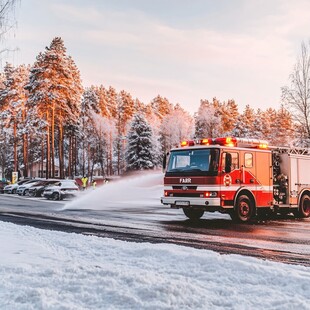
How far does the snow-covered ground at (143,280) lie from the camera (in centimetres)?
508

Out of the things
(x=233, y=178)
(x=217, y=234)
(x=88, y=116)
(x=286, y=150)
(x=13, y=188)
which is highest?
(x=88, y=116)

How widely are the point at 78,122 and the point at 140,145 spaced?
950 centimetres

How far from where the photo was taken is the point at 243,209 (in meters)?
16.0

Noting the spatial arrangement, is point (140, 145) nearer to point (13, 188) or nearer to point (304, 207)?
point (13, 188)

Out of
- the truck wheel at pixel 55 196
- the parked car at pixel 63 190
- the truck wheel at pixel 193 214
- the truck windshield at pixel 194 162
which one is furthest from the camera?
the truck wheel at pixel 55 196

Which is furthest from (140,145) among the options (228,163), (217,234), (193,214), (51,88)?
(217,234)

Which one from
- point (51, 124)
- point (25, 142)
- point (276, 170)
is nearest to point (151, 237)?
point (276, 170)

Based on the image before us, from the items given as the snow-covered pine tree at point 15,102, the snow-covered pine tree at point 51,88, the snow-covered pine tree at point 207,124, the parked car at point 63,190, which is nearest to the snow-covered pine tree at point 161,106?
the snow-covered pine tree at point 207,124

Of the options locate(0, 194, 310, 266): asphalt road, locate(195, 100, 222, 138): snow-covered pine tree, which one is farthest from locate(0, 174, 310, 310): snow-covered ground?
locate(195, 100, 222, 138): snow-covered pine tree

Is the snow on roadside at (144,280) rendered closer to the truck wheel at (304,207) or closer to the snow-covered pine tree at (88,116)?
the truck wheel at (304,207)

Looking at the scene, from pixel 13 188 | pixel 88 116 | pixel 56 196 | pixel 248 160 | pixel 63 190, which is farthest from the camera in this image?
pixel 88 116

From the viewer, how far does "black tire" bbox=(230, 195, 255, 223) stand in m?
15.8

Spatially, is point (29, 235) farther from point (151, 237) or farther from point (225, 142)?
point (225, 142)

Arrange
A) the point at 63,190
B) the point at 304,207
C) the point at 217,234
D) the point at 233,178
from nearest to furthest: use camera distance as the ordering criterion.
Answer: the point at 217,234 → the point at 233,178 → the point at 304,207 → the point at 63,190
